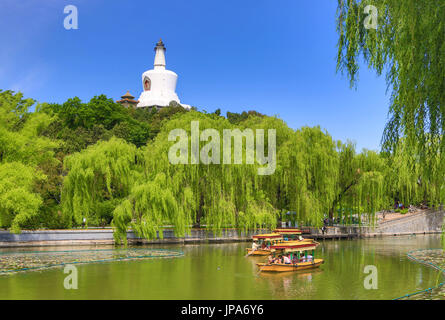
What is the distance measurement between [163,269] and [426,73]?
489 inches

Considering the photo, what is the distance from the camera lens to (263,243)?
77.4 feet

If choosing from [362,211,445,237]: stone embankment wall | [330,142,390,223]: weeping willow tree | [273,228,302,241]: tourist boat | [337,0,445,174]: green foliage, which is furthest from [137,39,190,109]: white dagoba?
[337,0,445,174]: green foliage

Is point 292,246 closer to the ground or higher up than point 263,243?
higher up

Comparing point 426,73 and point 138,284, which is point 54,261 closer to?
point 138,284

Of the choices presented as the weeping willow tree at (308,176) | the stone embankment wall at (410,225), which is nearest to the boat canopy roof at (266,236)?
the weeping willow tree at (308,176)

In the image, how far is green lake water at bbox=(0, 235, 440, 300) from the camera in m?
13.4

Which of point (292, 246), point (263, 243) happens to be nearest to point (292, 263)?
point (292, 246)

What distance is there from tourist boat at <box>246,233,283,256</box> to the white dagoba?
60.3 meters

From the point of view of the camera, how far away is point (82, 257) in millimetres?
20766

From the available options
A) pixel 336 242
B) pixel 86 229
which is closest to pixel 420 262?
pixel 336 242

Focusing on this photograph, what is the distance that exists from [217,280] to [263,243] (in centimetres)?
814

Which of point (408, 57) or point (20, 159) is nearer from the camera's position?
point (408, 57)

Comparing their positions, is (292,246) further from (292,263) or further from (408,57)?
(408,57)

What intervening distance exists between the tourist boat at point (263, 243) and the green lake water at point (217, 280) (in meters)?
0.87
